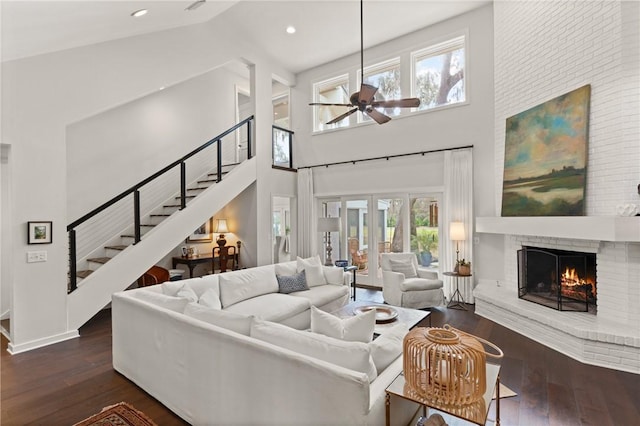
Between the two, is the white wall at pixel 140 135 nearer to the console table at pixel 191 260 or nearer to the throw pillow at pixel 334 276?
the console table at pixel 191 260

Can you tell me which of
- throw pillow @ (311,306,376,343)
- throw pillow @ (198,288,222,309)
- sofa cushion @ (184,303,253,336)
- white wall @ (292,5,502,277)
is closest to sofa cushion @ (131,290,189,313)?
sofa cushion @ (184,303,253,336)

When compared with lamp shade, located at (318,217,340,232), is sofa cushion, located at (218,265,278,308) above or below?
below

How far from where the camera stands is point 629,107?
359 cm

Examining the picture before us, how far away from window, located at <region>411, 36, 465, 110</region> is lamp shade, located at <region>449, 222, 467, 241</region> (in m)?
2.34

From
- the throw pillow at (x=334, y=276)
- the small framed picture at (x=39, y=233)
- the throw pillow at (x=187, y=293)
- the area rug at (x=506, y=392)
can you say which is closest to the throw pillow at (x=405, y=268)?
the throw pillow at (x=334, y=276)

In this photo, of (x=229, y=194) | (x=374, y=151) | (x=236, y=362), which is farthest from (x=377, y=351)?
(x=374, y=151)

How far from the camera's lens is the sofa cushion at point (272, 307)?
368 cm

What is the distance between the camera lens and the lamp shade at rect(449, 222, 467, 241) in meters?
5.58

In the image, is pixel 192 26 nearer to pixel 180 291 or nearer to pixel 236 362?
pixel 180 291

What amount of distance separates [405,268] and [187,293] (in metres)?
3.65

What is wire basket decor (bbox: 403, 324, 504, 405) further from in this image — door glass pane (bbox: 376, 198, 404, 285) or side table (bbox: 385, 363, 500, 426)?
door glass pane (bbox: 376, 198, 404, 285)

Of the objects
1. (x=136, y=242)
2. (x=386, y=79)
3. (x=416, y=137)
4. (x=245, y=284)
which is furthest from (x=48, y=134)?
(x=386, y=79)

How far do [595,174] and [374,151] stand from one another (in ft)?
12.4

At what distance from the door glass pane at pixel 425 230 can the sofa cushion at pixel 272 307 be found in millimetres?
3089
